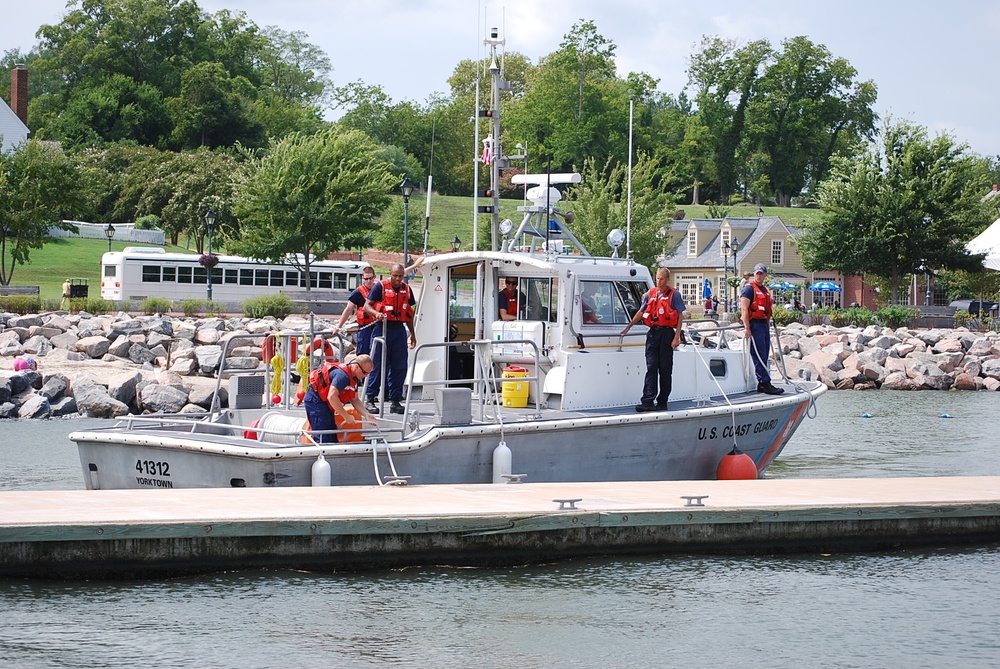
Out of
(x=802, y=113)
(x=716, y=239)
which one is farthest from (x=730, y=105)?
(x=716, y=239)

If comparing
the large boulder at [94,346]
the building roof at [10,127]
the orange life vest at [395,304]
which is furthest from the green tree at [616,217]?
the building roof at [10,127]

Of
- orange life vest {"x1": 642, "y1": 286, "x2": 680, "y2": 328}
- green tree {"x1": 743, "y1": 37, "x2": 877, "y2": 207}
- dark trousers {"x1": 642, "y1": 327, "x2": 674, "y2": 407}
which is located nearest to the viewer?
orange life vest {"x1": 642, "y1": 286, "x2": 680, "y2": 328}

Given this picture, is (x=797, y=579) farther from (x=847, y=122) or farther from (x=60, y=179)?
(x=847, y=122)

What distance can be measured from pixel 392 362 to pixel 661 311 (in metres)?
2.91

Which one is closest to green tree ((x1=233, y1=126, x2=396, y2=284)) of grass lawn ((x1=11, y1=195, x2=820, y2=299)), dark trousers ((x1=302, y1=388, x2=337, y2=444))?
grass lawn ((x1=11, y1=195, x2=820, y2=299))

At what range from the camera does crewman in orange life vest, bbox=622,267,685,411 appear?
13.0 meters

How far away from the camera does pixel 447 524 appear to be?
32.5 ft

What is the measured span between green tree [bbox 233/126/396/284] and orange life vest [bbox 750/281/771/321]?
32023mm

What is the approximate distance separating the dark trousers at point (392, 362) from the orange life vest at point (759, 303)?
408cm

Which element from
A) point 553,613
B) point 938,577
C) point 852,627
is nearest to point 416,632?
point 553,613

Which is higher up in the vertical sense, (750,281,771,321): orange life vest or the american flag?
the american flag

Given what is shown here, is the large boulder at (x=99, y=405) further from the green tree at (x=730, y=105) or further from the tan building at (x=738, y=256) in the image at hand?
Result: the green tree at (x=730, y=105)

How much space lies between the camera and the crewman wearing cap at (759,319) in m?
14.3

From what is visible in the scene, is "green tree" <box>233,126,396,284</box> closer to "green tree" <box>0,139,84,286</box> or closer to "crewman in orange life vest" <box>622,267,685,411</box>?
"green tree" <box>0,139,84,286</box>
